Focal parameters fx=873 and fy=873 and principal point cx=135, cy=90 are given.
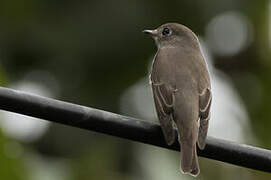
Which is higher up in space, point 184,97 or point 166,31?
point 184,97

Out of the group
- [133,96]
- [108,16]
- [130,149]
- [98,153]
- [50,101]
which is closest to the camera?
[50,101]

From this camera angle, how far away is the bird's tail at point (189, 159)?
6.26 m

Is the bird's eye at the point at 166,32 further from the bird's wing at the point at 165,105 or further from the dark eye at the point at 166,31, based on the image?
the bird's wing at the point at 165,105

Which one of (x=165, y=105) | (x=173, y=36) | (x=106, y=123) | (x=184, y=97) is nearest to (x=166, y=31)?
(x=173, y=36)

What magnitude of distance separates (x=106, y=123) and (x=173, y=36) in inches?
166

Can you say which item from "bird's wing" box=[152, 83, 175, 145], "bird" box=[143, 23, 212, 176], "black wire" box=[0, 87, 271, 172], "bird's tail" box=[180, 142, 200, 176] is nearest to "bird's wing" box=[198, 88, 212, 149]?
"bird" box=[143, 23, 212, 176]

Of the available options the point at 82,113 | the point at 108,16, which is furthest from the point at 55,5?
the point at 82,113

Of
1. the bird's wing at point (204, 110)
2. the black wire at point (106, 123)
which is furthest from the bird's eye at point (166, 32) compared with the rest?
the black wire at point (106, 123)

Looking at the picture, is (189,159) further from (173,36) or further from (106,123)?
(173,36)

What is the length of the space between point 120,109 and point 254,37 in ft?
6.48

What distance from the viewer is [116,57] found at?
11461mm

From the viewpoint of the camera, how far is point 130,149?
9.71m

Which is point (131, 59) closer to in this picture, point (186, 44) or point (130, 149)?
point (130, 149)

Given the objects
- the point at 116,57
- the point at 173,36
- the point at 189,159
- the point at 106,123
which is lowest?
the point at 116,57
